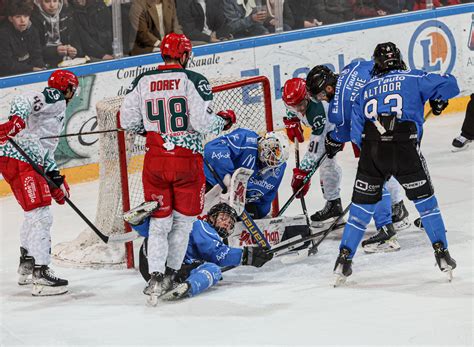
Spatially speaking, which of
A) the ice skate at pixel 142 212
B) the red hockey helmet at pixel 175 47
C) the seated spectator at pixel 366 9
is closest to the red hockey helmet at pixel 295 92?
the red hockey helmet at pixel 175 47

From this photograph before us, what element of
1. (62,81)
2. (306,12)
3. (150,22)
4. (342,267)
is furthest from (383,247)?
(306,12)

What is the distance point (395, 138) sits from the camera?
5406 mm

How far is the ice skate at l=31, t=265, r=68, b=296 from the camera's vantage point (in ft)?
19.1

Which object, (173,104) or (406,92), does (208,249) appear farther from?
(406,92)

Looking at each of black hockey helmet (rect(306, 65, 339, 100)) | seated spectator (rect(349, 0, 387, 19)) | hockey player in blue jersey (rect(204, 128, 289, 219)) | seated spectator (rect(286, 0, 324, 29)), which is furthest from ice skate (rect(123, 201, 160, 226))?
seated spectator (rect(349, 0, 387, 19))

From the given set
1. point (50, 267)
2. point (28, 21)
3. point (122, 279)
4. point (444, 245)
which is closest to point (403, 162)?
point (444, 245)

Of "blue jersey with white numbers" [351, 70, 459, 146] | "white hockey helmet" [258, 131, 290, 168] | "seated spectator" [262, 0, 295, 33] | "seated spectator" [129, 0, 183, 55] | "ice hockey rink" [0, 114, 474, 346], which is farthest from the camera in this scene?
"seated spectator" [262, 0, 295, 33]

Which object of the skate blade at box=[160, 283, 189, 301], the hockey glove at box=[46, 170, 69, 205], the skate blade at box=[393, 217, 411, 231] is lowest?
the skate blade at box=[393, 217, 411, 231]

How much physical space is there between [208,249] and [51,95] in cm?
114

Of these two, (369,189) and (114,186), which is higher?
(369,189)

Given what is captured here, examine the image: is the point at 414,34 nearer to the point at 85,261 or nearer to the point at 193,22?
the point at 193,22

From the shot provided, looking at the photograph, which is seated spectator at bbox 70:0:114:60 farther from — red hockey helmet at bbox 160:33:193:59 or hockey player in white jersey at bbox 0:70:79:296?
red hockey helmet at bbox 160:33:193:59

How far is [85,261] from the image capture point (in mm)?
6398

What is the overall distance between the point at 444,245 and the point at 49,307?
6.54 feet
